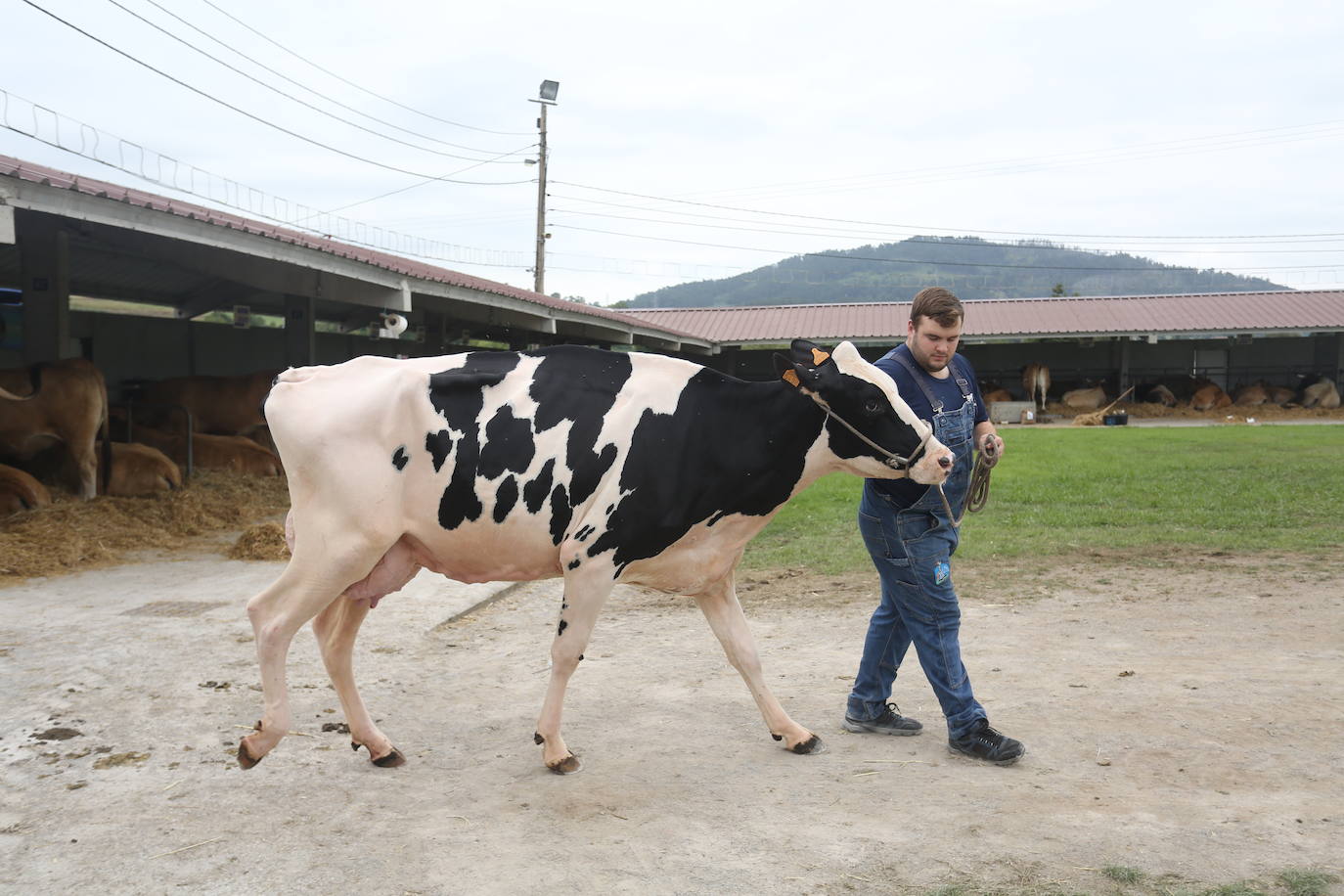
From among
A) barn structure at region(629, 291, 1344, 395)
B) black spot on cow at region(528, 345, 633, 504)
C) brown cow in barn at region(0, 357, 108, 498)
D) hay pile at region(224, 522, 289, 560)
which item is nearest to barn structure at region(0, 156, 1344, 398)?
barn structure at region(629, 291, 1344, 395)

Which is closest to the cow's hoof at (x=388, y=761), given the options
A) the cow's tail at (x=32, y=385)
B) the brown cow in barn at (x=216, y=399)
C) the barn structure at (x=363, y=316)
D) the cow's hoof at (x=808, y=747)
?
the cow's hoof at (x=808, y=747)

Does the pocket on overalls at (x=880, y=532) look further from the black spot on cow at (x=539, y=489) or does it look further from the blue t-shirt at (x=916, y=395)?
the black spot on cow at (x=539, y=489)

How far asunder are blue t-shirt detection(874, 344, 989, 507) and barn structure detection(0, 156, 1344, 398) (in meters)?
5.85

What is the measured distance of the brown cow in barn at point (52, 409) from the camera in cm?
→ 992

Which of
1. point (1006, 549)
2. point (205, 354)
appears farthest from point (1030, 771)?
point (205, 354)

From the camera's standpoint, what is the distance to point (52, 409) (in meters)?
9.96

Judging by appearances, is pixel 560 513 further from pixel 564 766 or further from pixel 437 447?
pixel 564 766

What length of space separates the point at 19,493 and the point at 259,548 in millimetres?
2722

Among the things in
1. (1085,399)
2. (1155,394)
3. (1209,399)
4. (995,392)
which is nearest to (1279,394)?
(1209,399)

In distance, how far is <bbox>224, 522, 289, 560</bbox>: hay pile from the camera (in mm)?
8609

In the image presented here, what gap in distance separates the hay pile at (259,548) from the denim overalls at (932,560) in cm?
583

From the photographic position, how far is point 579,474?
4.12 m

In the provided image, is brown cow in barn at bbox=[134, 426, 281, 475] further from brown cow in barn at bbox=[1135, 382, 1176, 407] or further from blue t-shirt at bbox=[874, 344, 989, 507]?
brown cow in barn at bbox=[1135, 382, 1176, 407]

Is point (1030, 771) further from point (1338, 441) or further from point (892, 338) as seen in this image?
point (892, 338)
